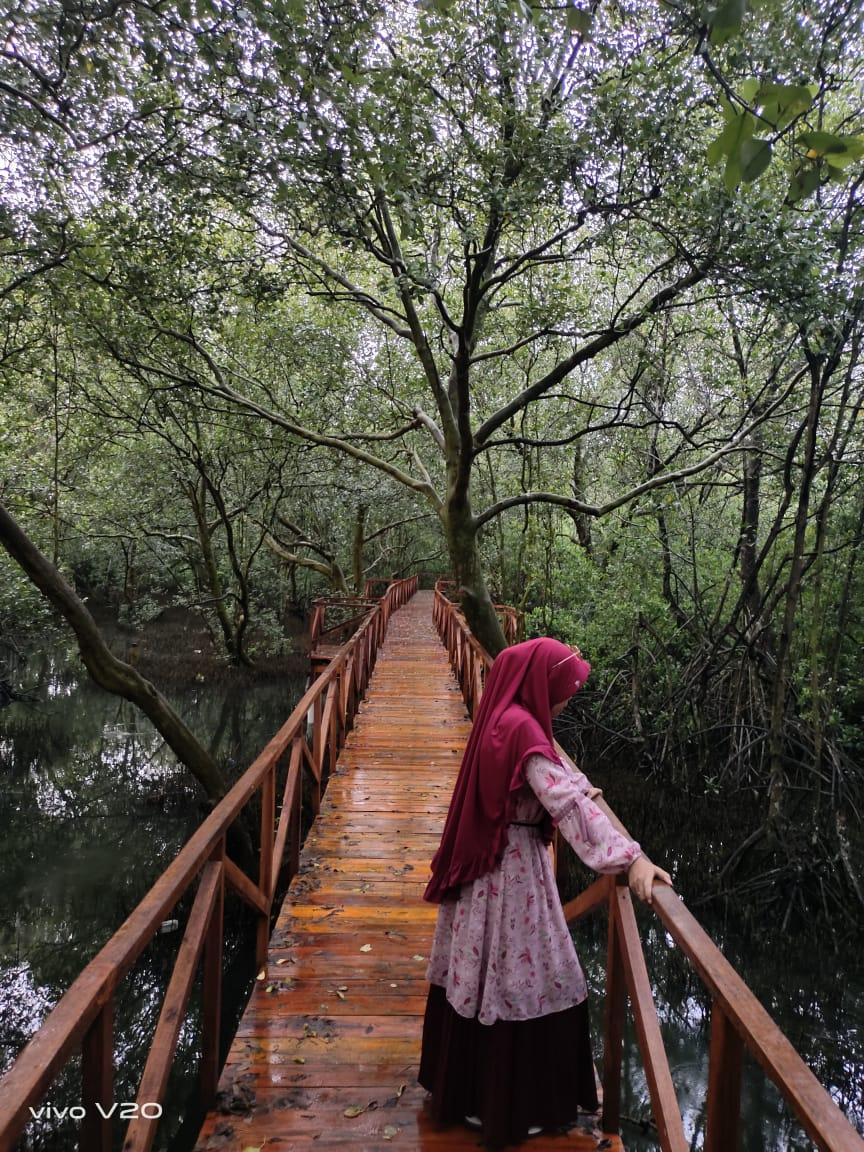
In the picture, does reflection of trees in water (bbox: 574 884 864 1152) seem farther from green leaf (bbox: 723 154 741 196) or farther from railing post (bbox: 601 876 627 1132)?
green leaf (bbox: 723 154 741 196)

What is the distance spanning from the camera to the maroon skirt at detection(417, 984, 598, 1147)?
2.16 metres

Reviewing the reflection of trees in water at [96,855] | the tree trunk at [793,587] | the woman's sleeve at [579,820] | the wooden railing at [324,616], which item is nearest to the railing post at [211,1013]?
the woman's sleeve at [579,820]

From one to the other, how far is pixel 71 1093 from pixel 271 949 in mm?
3370

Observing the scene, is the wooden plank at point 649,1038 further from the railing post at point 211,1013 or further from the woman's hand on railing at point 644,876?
the railing post at point 211,1013

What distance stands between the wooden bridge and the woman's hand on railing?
0.12ft

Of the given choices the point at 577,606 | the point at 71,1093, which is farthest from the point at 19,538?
the point at 577,606

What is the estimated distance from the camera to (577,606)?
42.2 feet

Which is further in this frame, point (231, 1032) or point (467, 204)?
point (231, 1032)

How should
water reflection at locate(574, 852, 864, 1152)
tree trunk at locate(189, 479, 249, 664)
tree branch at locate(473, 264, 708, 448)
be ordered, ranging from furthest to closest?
tree trunk at locate(189, 479, 249, 664) < tree branch at locate(473, 264, 708, 448) < water reflection at locate(574, 852, 864, 1152)

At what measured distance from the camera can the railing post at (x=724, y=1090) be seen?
1.62m

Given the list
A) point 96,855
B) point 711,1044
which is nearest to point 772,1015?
point 711,1044

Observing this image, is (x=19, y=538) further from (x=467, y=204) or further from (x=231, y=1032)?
(x=231, y=1032)

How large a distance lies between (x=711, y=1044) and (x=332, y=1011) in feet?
6.39

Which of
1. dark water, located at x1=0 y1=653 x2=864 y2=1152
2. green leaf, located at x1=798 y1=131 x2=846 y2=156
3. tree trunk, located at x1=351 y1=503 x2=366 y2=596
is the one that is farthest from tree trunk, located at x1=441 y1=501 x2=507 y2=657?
tree trunk, located at x1=351 y1=503 x2=366 y2=596
